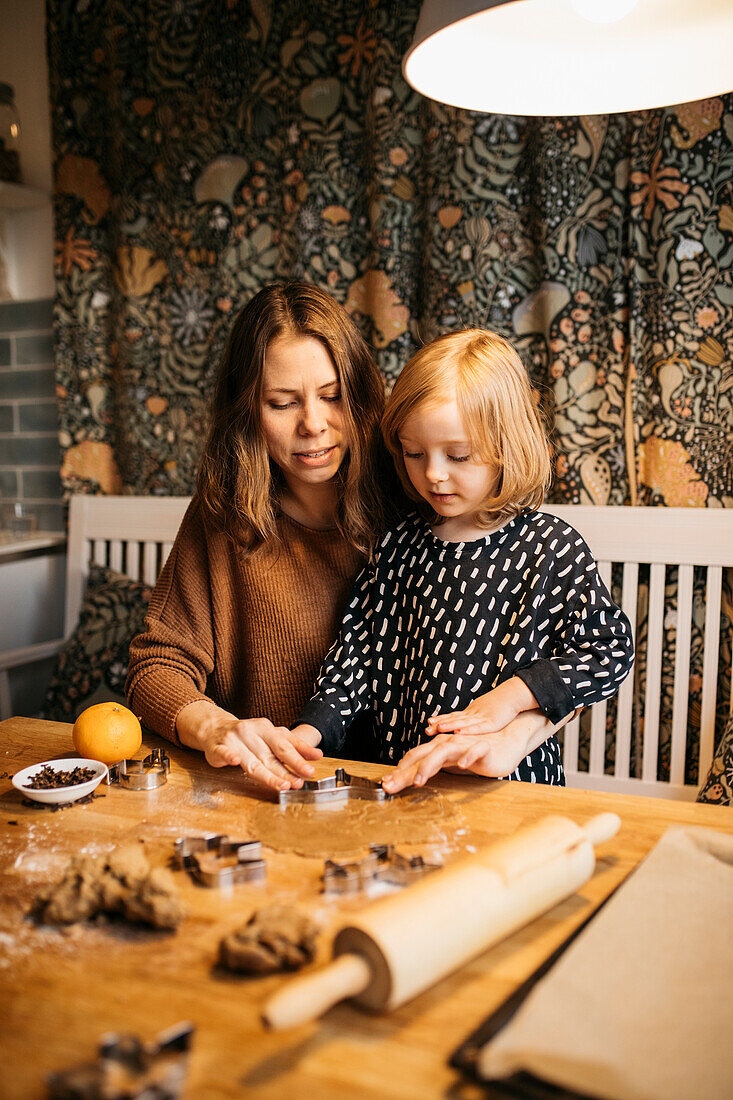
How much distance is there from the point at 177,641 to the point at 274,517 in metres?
0.27

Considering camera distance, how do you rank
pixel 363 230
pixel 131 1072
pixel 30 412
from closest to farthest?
pixel 131 1072 → pixel 363 230 → pixel 30 412

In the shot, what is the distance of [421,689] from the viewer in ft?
4.32

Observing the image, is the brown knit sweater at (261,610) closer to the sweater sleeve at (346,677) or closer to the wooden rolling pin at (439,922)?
the sweater sleeve at (346,677)

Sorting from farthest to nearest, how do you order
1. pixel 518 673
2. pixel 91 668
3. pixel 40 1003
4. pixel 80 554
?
1. pixel 80 554
2. pixel 91 668
3. pixel 518 673
4. pixel 40 1003

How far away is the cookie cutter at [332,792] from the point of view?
3.32 ft

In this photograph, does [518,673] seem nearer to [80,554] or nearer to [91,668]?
[91,668]

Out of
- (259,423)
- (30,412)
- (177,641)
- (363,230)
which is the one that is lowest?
(177,641)

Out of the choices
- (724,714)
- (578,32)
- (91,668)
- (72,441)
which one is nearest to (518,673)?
(578,32)

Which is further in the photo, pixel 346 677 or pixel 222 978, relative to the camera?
pixel 346 677

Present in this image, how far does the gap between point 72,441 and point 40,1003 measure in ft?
7.26

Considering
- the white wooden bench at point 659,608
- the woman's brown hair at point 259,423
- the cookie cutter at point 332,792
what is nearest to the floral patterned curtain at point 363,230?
the white wooden bench at point 659,608

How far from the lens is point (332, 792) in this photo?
3.33 ft

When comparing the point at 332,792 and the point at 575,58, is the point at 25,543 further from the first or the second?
the point at 575,58

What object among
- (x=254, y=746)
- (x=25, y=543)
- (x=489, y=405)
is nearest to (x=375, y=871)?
(x=254, y=746)
